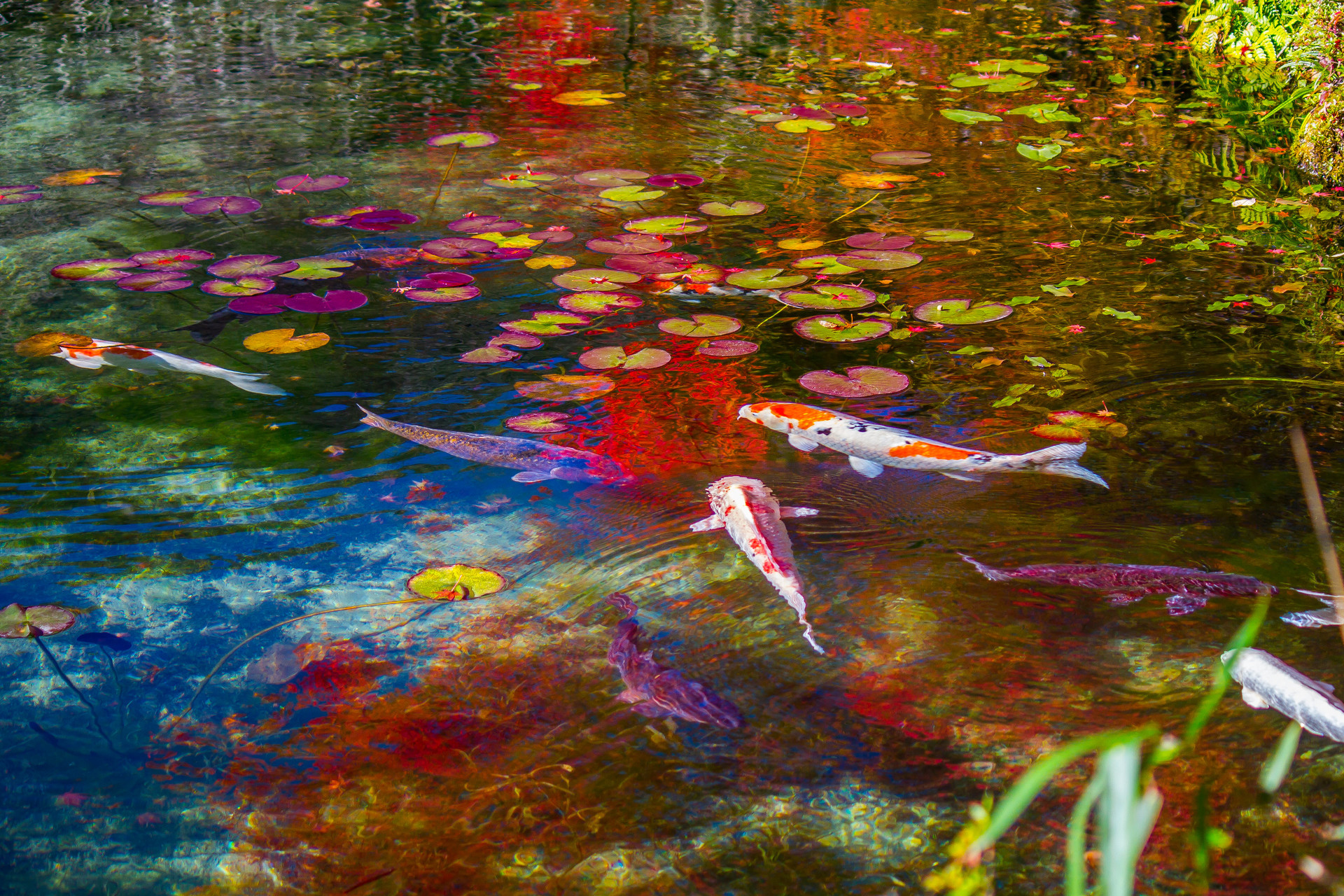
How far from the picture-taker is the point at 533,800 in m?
1.61

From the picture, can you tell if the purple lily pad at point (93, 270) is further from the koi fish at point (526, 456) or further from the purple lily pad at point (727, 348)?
the purple lily pad at point (727, 348)

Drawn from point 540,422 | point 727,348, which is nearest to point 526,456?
point 540,422

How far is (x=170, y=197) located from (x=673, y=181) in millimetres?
1888

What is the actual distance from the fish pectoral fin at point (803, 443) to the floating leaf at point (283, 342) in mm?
1379

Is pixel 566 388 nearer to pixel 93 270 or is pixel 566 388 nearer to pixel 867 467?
pixel 867 467

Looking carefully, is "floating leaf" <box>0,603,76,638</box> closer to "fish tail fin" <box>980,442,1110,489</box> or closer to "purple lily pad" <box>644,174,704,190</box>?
"fish tail fin" <box>980,442,1110,489</box>

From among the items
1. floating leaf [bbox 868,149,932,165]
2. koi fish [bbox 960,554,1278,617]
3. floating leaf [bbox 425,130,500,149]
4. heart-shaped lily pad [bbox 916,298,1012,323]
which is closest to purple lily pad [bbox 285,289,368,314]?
floating leaf [bbox 425,130,500,149]

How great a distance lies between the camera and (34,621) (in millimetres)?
1946

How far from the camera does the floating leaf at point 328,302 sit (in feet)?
9.90

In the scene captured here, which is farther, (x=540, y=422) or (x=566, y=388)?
(x=566, y=388)

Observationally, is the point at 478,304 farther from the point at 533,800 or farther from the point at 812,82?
the point at 812,82

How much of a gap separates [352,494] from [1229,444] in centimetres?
208

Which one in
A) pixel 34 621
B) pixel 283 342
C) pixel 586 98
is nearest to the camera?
pixel 34 621

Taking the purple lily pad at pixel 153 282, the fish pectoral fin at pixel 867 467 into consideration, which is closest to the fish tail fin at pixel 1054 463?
the fish pectoral fin at pixel 867 467
